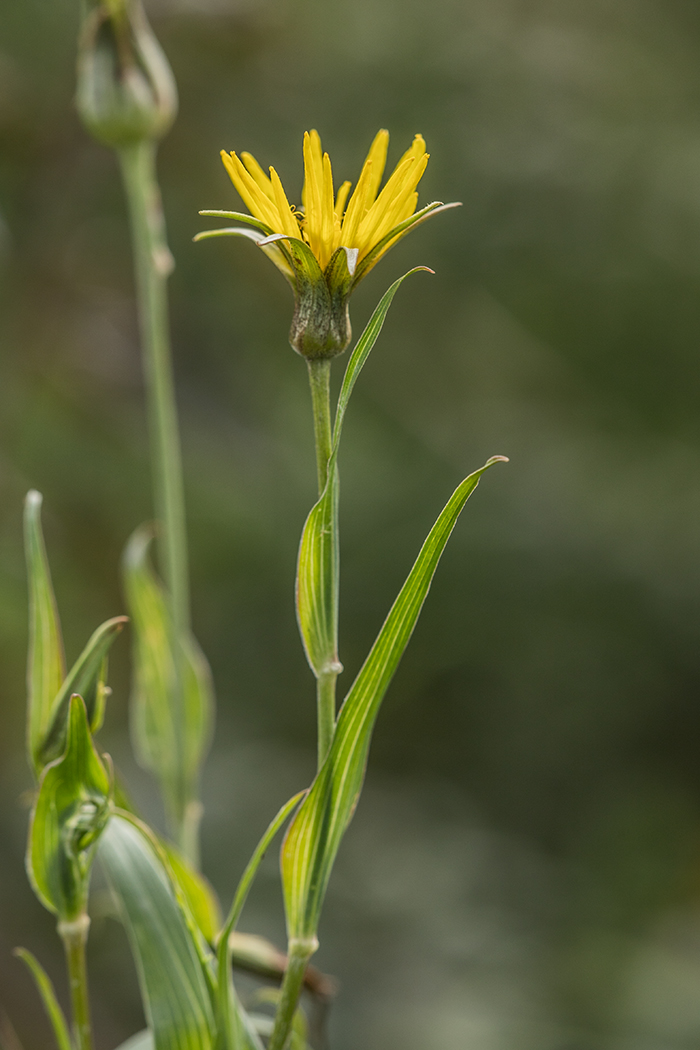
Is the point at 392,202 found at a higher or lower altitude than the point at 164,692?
higher

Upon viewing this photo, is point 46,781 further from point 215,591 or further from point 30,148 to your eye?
point 215,591

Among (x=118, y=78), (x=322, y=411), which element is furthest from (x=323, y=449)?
(x=118, y=78)

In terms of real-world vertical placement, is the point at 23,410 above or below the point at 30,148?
below

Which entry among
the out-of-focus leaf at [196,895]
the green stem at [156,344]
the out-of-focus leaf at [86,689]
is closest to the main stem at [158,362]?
the green stem at [156,344]

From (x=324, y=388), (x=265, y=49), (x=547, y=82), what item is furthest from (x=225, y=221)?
(x=324, y=388)

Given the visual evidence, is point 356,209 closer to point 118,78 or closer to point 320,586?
point 320,586

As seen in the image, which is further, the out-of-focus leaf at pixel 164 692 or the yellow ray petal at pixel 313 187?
the out-of-focus leaf at pixel 164 692

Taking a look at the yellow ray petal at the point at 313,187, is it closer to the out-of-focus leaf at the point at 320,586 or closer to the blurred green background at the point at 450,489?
the out-of-focus leaf at the point at 320,586
